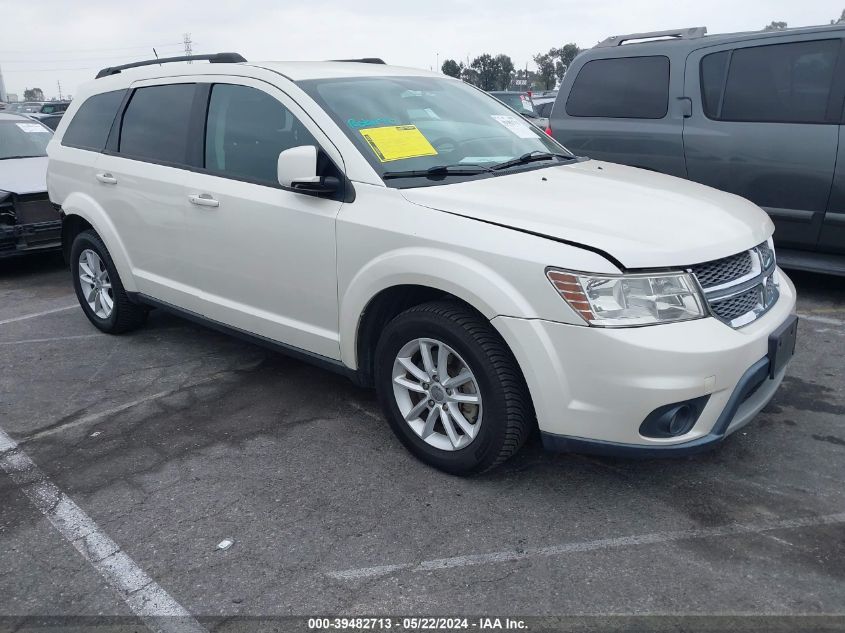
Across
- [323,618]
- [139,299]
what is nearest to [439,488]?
[323,618]

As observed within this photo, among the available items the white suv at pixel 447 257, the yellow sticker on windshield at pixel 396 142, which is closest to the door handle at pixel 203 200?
the white suv at pixel 447 257

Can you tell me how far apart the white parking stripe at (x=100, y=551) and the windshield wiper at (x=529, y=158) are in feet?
7.61

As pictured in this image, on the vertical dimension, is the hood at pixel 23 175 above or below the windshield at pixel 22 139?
below

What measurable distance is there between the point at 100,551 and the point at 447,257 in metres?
1.73

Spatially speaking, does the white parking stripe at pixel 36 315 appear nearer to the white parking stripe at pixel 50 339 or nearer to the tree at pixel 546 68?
the white parking stripe at pixel 50 339

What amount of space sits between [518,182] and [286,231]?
3.68 ft

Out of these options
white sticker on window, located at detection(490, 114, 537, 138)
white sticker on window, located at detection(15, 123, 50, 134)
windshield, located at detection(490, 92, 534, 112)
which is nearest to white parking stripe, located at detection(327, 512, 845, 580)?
white sticker on window, located at detection(490, 114, 537, 138)

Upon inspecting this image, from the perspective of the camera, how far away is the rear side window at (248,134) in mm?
3746

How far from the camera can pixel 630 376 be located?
270 cm

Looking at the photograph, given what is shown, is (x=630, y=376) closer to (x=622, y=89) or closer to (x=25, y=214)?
(x=622, y=89)

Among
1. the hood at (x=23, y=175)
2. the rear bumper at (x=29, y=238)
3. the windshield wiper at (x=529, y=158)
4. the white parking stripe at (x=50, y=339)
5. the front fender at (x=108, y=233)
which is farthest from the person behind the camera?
the hood at (x=23, y=175)

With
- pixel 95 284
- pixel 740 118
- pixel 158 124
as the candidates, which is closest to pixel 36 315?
pixel 95 284

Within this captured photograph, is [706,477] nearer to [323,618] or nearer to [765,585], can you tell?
[765,585]

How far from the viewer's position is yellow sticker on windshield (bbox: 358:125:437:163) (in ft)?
11.4
